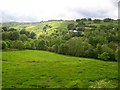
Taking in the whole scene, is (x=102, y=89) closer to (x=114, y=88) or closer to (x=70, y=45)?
(x=114, y=88)

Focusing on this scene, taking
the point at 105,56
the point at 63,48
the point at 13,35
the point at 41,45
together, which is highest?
the point at 13,35

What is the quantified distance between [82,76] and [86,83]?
7.73 meters

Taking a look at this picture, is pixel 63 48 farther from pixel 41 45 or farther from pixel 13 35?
pixel 13 35

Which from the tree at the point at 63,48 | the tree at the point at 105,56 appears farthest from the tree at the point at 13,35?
the tree at the point at 105,56

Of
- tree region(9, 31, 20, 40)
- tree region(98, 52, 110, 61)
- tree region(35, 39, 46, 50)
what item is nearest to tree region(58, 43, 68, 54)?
tree region(35, 39, 46, 50)

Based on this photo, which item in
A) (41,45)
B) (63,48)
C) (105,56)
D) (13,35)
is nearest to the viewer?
(105,56)

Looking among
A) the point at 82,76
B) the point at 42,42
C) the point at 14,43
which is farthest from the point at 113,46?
the point at 82,76

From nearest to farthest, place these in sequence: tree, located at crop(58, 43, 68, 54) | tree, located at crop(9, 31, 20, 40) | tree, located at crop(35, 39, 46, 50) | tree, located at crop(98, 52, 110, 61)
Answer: tree, located at crop(98, 52, 110, 61), tree, located at crop(58, 43, 68, 54), tree, located at crop(35, 39, 46, 50), tree, located at crop(9, 31, 20, 40)

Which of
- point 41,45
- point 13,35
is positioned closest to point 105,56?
point 41,45

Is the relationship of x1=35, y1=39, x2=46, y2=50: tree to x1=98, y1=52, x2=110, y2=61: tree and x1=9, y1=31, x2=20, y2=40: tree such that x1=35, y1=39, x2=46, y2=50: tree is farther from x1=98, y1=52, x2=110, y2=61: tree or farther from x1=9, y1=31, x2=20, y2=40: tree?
x1=98, y1=52, x2=110, y2=61: tree

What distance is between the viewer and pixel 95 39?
499ft

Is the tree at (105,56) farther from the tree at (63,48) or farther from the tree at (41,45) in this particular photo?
the tree at (41,45)

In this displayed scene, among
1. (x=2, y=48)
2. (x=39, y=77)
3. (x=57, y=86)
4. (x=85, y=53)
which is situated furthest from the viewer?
(x=85, y=53)

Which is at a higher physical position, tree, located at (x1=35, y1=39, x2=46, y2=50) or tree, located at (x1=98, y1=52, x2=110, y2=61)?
tree, located at (x1=35, y1=39, x2=46, y2=50)
